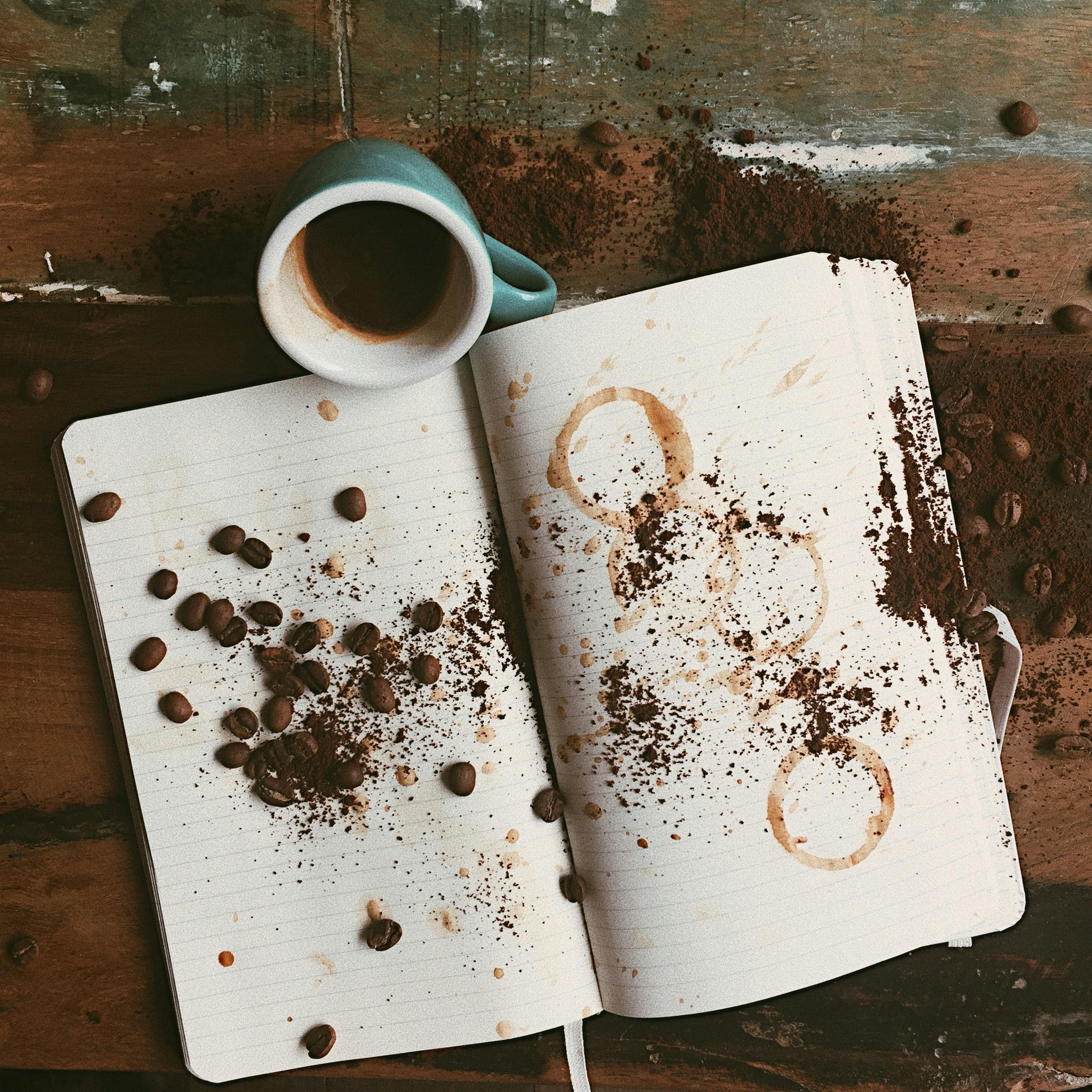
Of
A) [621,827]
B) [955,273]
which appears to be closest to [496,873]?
[621,827]

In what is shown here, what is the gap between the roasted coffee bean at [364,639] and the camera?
0.73 meters

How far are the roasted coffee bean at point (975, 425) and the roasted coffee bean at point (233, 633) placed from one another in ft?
2.16

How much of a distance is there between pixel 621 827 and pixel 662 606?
0.20m

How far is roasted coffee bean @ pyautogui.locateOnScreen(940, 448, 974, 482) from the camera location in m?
0.74

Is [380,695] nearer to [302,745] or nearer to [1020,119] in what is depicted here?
[302,745]

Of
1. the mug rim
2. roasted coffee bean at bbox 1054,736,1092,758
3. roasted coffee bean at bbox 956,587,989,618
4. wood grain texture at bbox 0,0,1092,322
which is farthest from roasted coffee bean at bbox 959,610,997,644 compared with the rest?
the mug rim

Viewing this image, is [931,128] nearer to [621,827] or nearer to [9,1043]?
[621,827]

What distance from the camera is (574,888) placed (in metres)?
0.75

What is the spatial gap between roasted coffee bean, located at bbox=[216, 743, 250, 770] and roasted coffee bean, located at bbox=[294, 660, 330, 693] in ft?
0.25

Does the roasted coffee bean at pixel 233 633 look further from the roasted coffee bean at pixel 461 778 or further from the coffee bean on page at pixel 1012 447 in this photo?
the coffee bean on page at pixel 1012 447

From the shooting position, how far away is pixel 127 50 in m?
0.73

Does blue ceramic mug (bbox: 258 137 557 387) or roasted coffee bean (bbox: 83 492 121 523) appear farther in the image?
roasted coffee bean (bbox: 83 492 121 523)

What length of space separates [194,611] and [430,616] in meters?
0.21

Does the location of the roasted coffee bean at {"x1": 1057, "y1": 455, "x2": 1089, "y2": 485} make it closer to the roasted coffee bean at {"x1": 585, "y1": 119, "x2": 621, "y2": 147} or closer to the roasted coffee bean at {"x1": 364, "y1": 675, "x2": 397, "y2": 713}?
the roasted coffee bean at {"x1": 585, "y1": 119, "x2": 621, "y2": 147}
